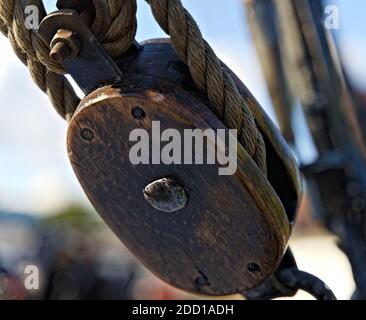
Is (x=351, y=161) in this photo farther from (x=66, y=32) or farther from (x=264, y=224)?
(x=66, y=32)

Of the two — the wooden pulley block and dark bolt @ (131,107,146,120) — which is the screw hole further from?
dark bolt @ (131,107,146,120)

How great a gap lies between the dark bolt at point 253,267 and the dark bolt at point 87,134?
27 cm

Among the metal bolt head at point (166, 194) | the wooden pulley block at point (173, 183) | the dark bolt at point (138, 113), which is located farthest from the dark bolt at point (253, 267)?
the dark bolt at point (138, 113)

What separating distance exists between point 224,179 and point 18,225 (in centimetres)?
543

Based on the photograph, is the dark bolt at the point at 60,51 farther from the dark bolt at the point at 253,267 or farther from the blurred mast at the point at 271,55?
the blurred mast at the point at 271,55

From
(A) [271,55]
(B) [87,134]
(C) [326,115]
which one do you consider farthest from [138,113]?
(A) [271,55]

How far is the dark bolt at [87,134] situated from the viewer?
994 mm

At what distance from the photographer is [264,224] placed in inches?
38.2

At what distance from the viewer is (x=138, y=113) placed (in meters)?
0.95

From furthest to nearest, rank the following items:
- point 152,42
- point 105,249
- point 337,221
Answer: point 105,249 < point 337,221 < point 152,42

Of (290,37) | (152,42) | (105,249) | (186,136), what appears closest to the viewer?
(186,136)

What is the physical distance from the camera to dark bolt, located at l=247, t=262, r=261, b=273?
1027mm

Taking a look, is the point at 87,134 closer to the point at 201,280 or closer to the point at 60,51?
the point at 60,51
